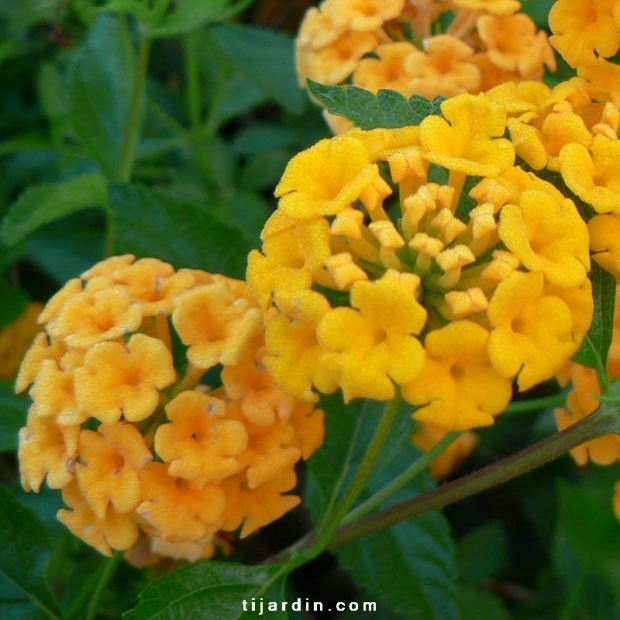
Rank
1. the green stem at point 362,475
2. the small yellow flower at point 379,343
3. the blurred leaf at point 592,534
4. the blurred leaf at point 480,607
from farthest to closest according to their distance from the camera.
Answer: the blurred leaf at point 480,607
the blurred leaf at point 592,534
the green stem at point 362,475
the small yellow flower at point 379,343

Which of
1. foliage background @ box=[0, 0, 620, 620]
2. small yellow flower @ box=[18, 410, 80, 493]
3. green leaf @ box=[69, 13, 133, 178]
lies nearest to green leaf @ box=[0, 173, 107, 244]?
foliage background @ box=[0, 0, 620, 620]

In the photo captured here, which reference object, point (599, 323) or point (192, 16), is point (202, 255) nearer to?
point (192, 16)

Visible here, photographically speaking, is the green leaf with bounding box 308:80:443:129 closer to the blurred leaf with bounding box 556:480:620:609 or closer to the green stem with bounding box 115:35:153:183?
the green stem with bounding box 115:35:153:183

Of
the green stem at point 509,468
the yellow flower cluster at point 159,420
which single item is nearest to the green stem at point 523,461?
the green stem at point 509,468

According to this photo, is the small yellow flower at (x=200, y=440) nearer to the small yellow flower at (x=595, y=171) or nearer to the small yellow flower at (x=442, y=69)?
the small yellow flower at (x=595, y=171)

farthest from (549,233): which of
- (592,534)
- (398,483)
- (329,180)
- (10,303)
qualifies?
(10,303)

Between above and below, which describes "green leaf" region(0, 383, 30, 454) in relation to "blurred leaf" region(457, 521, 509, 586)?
above
